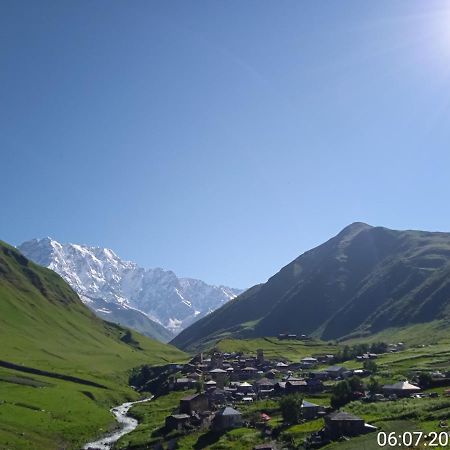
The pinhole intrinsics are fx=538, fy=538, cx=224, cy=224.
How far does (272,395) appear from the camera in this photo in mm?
123625

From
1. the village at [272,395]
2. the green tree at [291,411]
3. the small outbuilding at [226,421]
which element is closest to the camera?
the village at [272,395]

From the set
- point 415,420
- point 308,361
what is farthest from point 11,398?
point 308,361

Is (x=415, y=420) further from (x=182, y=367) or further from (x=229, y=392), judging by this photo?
(x=182, y=367)

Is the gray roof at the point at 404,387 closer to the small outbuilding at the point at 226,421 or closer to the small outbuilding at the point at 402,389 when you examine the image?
the small outbuilding at the point at 402,389

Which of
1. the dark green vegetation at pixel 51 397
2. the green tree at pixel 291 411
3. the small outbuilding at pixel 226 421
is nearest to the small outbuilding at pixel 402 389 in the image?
the green tree at pixel 291 411

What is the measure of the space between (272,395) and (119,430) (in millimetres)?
35990

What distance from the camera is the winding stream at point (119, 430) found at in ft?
304

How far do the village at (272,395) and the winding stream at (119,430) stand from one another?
975cm

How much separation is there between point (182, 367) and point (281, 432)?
112 meters

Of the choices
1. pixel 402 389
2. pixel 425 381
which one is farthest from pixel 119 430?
pixel 425 381

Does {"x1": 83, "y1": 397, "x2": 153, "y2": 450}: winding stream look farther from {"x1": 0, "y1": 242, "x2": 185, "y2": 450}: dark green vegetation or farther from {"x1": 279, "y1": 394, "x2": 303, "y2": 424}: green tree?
{"x1": 279, "y1": 394, "x2": 303, "y2": 424}: green tree

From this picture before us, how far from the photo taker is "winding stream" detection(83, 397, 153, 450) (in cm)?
9260

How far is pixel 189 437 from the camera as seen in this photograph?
8925cm

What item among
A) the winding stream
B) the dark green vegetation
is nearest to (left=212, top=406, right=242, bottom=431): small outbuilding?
the winding stream
